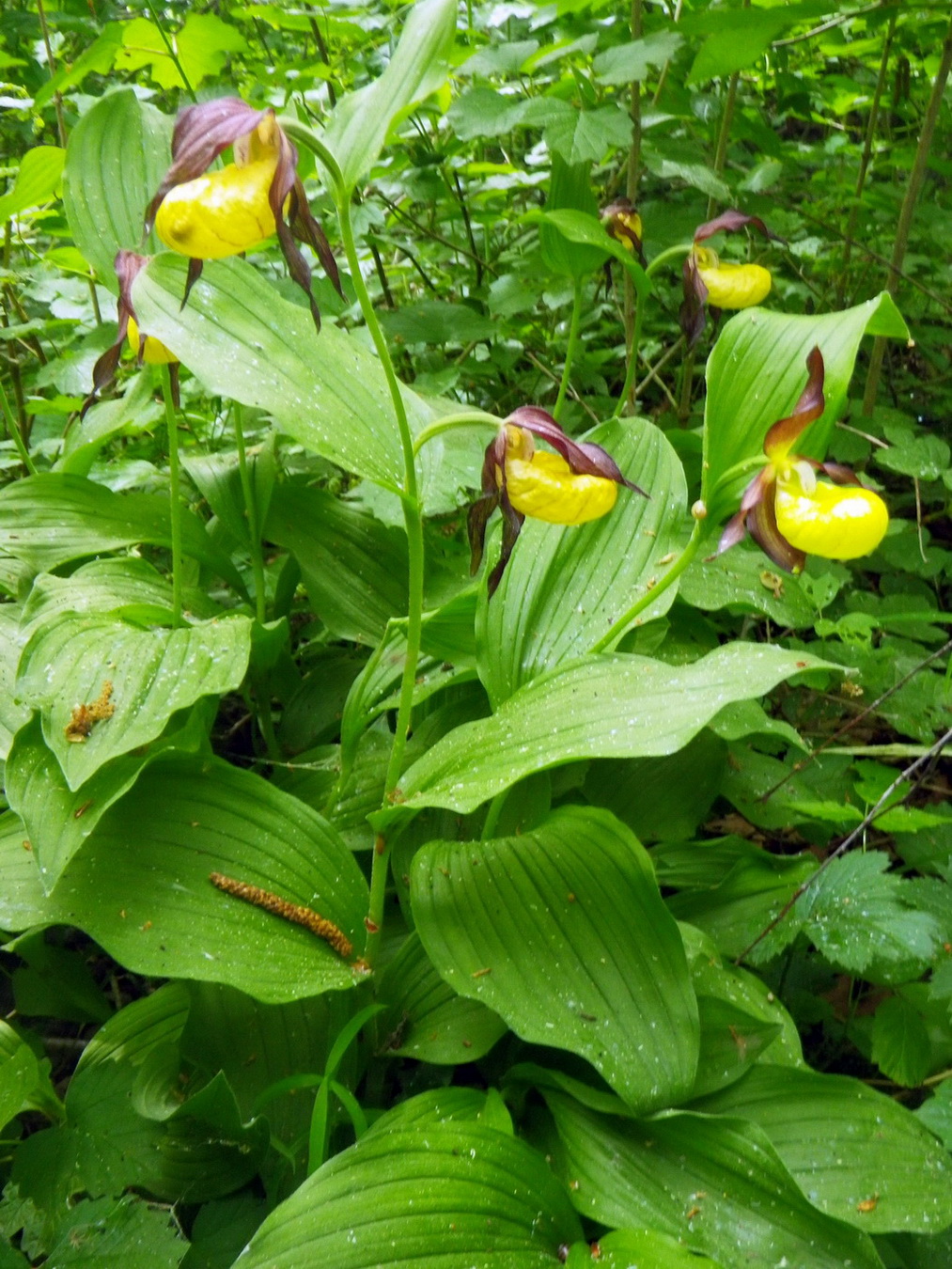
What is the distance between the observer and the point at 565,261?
5.09 feet

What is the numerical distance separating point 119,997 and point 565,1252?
0.88 meters

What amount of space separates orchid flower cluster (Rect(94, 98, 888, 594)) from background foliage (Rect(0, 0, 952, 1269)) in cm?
7

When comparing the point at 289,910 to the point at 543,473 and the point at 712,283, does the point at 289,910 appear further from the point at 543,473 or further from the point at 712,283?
the point at 712,283

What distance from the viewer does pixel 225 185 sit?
30.7 inches

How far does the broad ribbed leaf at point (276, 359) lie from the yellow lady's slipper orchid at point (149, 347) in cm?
6

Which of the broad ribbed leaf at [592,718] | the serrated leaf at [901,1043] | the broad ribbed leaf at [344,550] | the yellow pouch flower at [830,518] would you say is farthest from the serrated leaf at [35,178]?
the serrated leaf at [901,1043]

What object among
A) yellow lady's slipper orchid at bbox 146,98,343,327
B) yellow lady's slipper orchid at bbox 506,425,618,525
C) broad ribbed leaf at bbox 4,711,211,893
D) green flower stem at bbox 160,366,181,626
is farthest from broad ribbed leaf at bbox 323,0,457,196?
broad ribbed leaf at bbox 4,711,211,893

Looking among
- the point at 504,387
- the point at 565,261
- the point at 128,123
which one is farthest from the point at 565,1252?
the point at 504,387

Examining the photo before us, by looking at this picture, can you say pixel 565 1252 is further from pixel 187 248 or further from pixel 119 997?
pixel 187 248

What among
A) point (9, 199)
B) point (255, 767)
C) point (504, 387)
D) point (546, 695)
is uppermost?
point (9, 199)

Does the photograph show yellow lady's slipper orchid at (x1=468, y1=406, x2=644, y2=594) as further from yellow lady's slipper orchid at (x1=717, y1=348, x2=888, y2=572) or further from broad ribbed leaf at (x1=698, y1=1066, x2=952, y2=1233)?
broad ribbed leaf at (x1=698, y1=1066, x2=952, y2=1233)

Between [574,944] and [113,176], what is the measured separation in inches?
52.8

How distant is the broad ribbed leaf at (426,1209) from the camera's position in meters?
0.78

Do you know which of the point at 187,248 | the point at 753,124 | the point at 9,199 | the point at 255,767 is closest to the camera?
the point at 187,248
